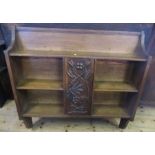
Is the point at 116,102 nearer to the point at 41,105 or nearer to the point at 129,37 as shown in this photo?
the point at 129,37

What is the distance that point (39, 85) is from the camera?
144cm

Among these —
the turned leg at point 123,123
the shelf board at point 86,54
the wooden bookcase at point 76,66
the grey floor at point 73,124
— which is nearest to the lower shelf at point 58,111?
the wooden bookcase at point 76,66

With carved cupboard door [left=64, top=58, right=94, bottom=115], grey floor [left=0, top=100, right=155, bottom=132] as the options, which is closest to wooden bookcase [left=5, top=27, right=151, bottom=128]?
carved cupboard door [left=64, top=58, right=94, bottom=115]

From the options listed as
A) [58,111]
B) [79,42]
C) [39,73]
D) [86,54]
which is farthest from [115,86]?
[39,73]

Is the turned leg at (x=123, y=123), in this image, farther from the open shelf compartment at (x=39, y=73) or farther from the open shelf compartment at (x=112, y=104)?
the open shelf compartment at (x=39, y=73)

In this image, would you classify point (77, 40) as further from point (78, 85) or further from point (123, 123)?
point (123, 123)

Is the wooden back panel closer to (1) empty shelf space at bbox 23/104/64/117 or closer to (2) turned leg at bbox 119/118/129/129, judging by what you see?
(1) empty shelf space at bbox 23/104/64/117

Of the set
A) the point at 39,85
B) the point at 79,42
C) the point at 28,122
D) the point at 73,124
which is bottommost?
the point at 73,124

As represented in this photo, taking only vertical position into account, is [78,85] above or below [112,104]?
above

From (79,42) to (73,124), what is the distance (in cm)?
97

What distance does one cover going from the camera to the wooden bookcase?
4.26ft

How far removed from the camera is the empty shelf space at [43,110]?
5.10 ft

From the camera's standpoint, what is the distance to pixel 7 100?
2.10 m
